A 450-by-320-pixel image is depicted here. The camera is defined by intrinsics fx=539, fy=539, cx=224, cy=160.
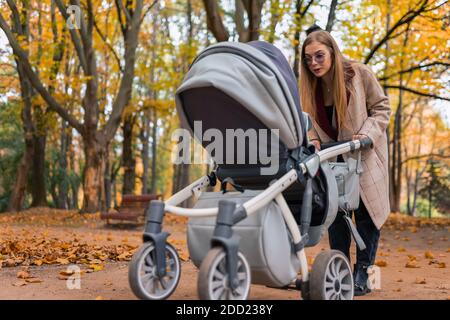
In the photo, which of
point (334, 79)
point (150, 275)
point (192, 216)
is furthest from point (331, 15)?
point (150, 275)

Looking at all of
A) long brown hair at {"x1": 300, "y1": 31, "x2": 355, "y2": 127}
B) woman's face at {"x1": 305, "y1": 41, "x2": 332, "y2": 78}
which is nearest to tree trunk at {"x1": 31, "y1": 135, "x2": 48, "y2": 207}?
long brown hair at {"x1": 300, "y1": 31, "x2": 355, "y2": 127}

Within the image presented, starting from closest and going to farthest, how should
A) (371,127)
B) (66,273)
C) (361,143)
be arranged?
(361,143), (371,127), (66,273)

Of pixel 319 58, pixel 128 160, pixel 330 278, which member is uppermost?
pixel 319 58

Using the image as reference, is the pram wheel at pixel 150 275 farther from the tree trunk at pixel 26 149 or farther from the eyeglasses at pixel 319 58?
the tree trunk at pixel 26 149

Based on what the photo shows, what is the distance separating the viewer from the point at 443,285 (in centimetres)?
496

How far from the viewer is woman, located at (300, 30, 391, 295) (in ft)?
14.4

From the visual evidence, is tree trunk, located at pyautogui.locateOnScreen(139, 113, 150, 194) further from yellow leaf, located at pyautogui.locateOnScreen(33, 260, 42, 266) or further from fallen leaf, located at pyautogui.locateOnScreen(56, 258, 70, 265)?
yellow leaf, located at pyautogui.locateOnScreen(33, 260, 42, 266)

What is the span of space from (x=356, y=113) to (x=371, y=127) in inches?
7.3

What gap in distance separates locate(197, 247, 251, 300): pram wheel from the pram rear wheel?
0.56 meters

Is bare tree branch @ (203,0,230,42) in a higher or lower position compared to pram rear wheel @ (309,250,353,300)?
higher

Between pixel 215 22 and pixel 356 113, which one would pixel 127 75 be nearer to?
pixel 215 22

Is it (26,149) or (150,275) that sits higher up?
(26,149)

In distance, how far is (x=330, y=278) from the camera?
3.60 m

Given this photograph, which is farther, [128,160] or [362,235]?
[128,160]
